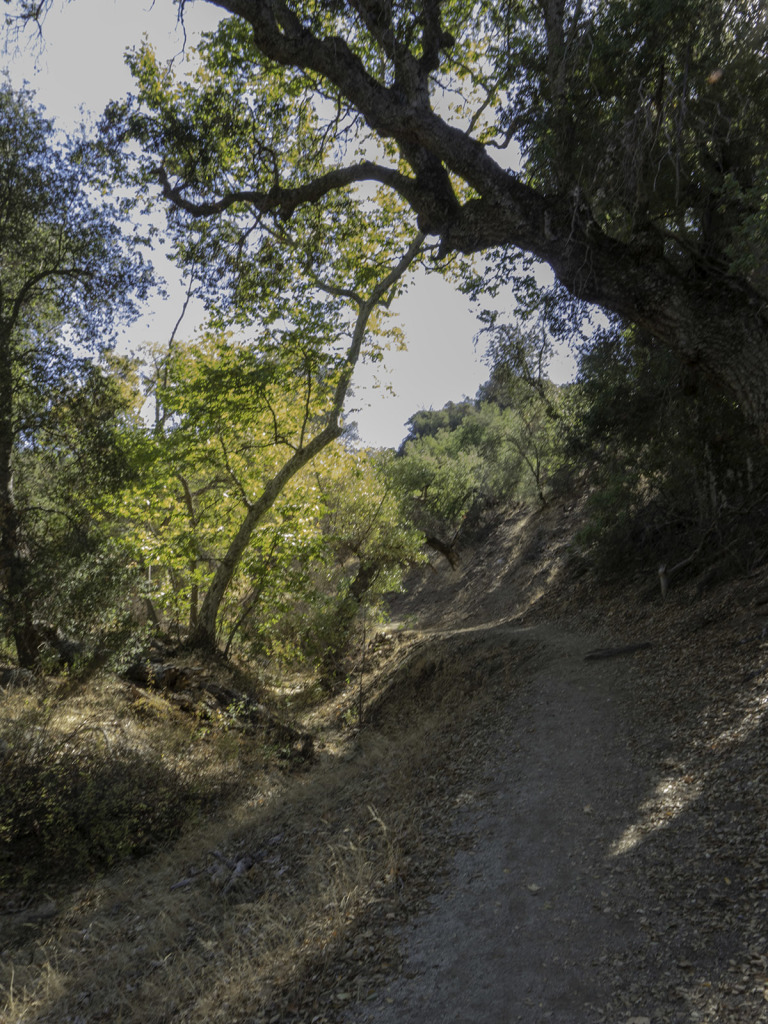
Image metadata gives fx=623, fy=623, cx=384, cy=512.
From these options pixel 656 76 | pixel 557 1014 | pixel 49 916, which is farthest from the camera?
pixel 656 76

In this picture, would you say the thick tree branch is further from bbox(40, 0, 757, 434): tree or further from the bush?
the bush

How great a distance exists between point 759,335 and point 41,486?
1179cm

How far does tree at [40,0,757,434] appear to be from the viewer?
7238mm

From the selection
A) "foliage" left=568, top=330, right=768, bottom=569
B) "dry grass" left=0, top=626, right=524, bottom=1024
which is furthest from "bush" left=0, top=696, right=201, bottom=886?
"foliage" left=568, top=330, right=768, bottom=569

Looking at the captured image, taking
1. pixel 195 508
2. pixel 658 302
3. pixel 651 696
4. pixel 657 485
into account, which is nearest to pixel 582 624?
pixel 657 485

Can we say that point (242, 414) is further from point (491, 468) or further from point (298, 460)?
point (491, 468)

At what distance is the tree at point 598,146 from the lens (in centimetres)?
724

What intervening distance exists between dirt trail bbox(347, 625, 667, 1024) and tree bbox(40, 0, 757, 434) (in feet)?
14.0

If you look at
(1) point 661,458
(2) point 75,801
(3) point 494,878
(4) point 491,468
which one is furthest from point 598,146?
(4) point 491,468

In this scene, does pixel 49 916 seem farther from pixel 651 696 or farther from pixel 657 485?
pixel 657 485

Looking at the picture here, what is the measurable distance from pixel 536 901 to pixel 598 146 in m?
8.86

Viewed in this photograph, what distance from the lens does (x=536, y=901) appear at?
4.47 metres

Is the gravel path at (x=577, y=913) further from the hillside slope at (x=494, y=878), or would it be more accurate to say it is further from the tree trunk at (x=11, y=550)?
the tree trunk at (x=11, y=550)

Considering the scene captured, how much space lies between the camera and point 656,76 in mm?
7910
